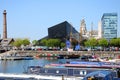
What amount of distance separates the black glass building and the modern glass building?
150ft

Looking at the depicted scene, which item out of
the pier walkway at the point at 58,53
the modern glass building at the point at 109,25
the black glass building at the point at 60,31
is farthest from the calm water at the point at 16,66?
the modern glass building at the point at 109,25

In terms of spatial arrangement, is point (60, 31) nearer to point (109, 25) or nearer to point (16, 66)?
point (109, 25)

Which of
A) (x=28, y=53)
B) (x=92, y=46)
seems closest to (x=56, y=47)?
(x=92, y=46)

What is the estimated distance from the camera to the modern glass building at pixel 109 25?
160 meters

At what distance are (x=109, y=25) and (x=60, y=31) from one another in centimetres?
5459

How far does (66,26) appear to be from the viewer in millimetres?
116938

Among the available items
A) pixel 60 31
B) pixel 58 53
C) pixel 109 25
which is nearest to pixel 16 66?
pixel 58 53

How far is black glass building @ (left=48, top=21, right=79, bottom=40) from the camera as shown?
114 m

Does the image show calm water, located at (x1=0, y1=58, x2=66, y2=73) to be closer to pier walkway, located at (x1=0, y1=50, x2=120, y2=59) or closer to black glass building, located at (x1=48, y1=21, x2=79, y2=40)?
pier walkway, located at (x1=0, y1=50, x2=120, y2=59)

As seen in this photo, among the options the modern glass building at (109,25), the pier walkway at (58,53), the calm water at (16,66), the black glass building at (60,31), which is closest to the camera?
the calm water at (16,66)

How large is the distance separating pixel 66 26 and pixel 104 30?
4935cm

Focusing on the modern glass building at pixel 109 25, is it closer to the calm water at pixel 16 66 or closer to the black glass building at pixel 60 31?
the black glass building at pixel 60 31

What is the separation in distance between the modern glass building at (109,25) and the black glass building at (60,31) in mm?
45651

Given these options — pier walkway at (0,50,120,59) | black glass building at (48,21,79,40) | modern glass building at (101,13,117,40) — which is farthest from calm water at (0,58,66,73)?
modern glass building at (101,13,117,40)
